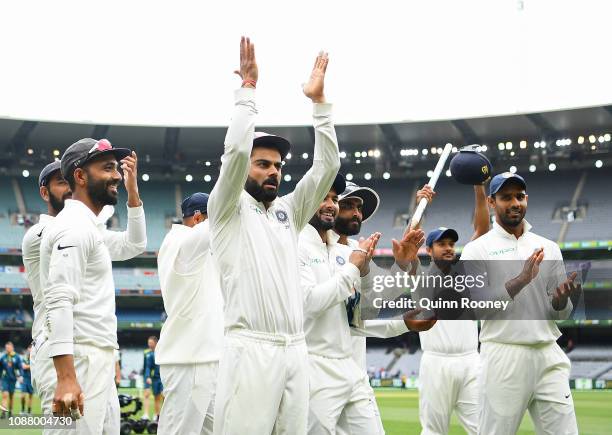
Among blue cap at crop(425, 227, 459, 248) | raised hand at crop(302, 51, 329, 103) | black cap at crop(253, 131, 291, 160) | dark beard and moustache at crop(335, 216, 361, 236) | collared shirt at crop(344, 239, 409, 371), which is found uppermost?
raised hand at crop(302, 51, 329, 103)

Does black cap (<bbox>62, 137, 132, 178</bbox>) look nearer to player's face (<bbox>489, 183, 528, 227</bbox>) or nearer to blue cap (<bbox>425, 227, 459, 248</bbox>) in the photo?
player's face (<bbox>489, 183, 528, 227</bbox>)

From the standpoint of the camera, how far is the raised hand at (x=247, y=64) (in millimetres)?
4168

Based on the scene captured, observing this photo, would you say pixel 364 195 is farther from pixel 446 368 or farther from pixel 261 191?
pixel 446 368

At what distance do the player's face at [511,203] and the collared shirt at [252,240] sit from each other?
219 centimetres

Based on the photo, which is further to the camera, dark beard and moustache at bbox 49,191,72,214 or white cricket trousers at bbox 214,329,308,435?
dark beard and moustache at bbox 49,191,72,214

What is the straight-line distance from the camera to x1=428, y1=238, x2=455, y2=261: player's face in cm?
824

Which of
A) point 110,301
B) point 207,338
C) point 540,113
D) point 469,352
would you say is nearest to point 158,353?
point 207,338

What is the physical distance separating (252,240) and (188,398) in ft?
8.48

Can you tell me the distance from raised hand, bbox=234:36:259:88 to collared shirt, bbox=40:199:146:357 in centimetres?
132

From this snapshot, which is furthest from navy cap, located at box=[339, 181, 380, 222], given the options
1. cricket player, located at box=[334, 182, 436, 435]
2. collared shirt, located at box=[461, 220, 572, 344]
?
collared shirt, located at box=[461, 220, 572, 344]

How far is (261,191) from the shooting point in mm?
4504

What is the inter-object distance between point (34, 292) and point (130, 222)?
2.90 feet

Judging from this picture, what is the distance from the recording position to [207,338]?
6.54 m

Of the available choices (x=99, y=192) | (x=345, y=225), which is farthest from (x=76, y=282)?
(x=345, y=225)
